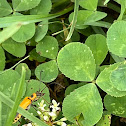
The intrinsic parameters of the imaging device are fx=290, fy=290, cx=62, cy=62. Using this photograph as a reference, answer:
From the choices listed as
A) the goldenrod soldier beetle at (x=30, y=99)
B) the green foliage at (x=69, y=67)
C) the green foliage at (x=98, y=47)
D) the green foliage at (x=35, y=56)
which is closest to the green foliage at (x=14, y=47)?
the green foliage at (x=69, y=67)

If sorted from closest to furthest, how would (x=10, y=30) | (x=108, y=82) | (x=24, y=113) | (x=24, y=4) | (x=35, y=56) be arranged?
(x=10, y=30)
(x=24, y=113)
(x=108, y=82)
(x=24, y=4)
(x=35, y=56)

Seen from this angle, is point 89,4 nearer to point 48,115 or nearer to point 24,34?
point 24,34

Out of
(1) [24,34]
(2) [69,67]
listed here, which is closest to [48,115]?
(2) [69,67]

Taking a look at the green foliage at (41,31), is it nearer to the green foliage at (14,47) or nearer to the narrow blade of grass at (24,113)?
the green foliage at (14,47)

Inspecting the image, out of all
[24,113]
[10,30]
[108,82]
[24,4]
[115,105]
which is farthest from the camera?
[24,4]

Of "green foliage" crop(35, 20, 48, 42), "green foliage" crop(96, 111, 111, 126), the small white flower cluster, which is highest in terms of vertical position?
"green foliage" crop(35, 20, 48, 42)

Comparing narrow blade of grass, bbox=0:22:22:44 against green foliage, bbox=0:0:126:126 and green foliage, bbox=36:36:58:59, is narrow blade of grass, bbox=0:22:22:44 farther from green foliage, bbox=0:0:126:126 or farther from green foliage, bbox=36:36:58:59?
green foliage, bbox=36:36:58:59

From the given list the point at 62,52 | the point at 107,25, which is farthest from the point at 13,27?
the point at 107,25

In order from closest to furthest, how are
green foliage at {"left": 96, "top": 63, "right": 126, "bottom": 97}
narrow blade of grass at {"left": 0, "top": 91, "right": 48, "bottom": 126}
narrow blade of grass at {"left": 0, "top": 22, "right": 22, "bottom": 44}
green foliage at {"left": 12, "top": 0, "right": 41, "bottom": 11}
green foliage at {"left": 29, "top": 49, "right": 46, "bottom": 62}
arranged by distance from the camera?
narrow blade of grass at {"left": 0, "top": 22, "right": 22, "bottom": 44}, narrow blade of grass at {"left": 0, "top": 91, "right": 48, "bottom": 126}, green foliage at {"left": 96, "top": 63, "right": 126, "bottom": 97}, green foliage at {"left": 12, "top": 0, "right": 41, "bottom": 11}, green foliage at {"left": 29, "top": 49, "right": 46, "bottom": 62}

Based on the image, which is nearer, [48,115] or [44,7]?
[48,115]

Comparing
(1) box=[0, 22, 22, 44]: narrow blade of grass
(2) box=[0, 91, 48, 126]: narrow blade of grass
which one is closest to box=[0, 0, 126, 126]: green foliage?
(2) box=[0, 91, 48, 126]: narrow blade of grass

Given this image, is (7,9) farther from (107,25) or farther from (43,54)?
(107,25)
